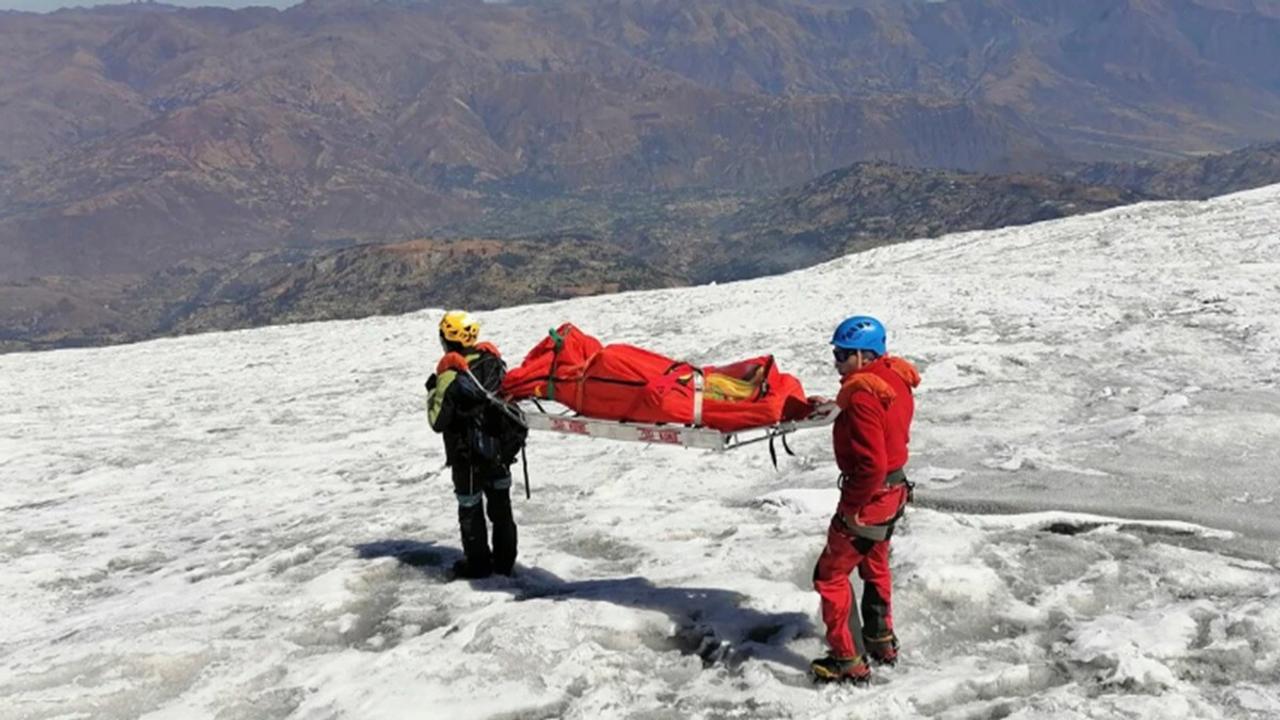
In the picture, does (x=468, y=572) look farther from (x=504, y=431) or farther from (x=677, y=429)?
(x=677, y=429)

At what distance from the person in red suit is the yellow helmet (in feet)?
12.2

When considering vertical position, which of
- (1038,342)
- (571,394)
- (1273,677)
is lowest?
(1273,677)

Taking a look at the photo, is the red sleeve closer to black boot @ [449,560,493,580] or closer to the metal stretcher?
→ the metal stretcher

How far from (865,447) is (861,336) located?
2.61 ft

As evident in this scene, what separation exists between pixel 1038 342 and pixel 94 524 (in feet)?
52.2

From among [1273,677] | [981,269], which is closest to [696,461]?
[1273,677]

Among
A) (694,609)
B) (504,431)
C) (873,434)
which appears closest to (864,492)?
(873,434)

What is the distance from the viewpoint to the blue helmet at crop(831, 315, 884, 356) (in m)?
6.36

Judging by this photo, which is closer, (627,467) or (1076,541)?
(1076,541)

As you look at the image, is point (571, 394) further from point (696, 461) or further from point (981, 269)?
point (981, 269)

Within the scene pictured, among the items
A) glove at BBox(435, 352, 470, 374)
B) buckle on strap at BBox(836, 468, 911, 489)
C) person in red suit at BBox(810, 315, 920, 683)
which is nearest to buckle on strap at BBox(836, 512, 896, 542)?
person in red suit at BBox(810, 315, 920, 683)

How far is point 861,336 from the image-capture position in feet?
20.9

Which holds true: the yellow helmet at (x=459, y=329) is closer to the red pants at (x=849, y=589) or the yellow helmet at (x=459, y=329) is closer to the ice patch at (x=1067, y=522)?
the red pants at (x=849, y=589)

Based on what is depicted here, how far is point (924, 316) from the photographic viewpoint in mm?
19859
